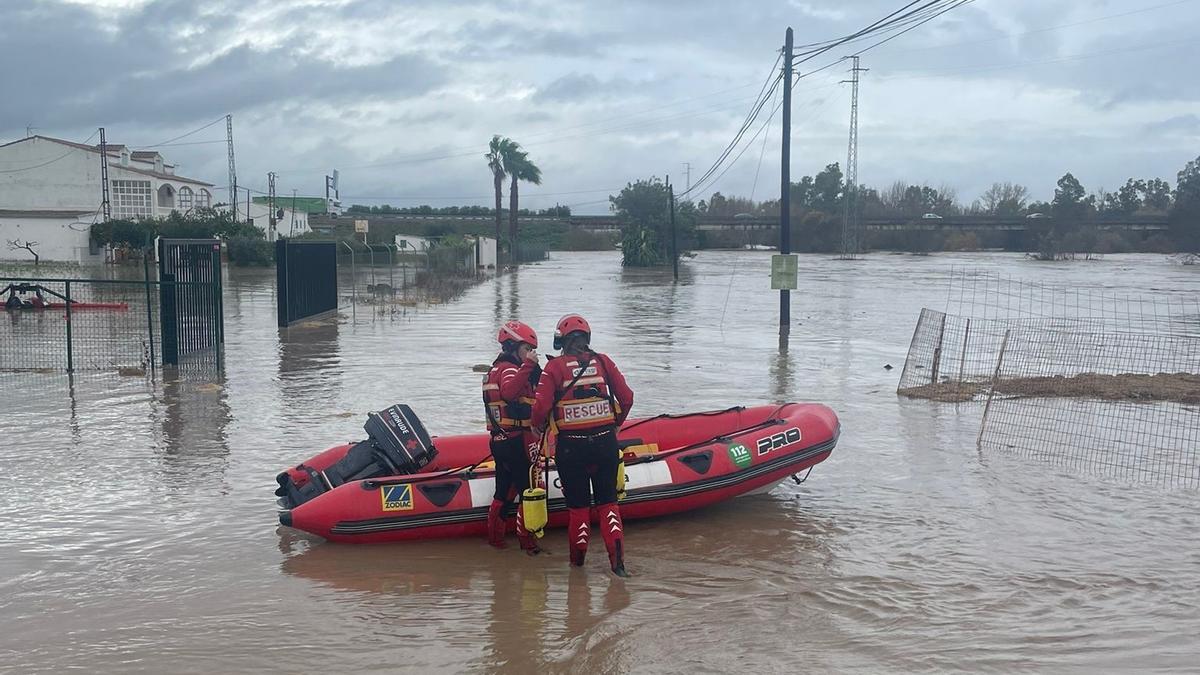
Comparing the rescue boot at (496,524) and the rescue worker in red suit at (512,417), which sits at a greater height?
the rescue worker in red suit at (512,417)

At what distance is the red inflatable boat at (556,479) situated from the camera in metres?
7.31

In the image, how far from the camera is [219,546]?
288 inches

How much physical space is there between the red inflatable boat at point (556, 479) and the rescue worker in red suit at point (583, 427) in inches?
28.6

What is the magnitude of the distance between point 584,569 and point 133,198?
67300mm

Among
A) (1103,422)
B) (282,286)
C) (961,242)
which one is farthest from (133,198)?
(961,242)

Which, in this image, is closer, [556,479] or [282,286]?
[556,479]

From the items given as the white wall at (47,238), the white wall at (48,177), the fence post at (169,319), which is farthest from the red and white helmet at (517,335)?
the white wall at (48,177)

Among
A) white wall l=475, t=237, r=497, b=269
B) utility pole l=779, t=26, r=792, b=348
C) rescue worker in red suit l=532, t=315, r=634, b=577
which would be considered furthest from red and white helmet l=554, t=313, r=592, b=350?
white wall l=475, t=237, r=497, b=269

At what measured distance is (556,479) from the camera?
757cm

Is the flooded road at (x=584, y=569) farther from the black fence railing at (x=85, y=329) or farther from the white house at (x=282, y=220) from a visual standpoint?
the white house at (x=282, y=220)

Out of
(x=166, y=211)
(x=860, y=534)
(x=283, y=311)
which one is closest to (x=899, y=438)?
(x=860, y=534)

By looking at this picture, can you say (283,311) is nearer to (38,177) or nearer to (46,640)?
(46,640)

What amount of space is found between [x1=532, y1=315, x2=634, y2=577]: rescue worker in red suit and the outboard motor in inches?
58.8

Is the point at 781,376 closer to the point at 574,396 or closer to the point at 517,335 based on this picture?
the point at 517,335
